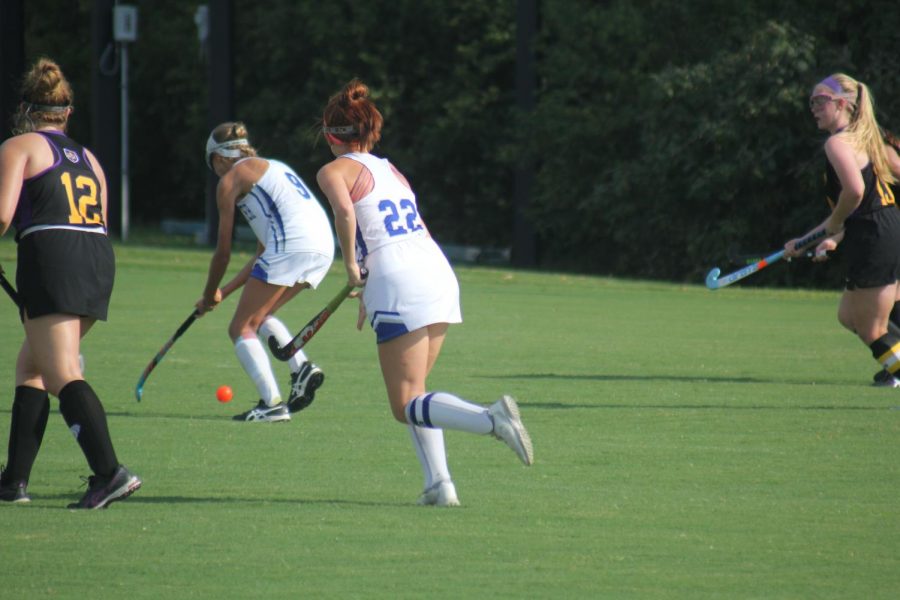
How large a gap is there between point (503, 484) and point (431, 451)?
2.40 ft

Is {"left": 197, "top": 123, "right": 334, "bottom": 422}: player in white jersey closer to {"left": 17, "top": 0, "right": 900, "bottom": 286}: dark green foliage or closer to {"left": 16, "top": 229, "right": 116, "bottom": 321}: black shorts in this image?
{"left": 16, "top": 229, "right": 116, "bottom": 321}: black shorts

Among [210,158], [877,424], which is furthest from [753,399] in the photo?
[210,158]

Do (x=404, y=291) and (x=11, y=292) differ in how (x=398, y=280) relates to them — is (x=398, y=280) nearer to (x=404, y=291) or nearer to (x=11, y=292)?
(x=404, y=291)

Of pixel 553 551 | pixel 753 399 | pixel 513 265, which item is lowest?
pixel 513 265

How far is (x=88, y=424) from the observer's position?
656cm

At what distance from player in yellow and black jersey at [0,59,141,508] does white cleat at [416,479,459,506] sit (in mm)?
1244

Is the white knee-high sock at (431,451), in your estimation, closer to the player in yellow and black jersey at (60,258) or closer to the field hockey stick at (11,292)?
the player in yellow and black jersey at (60,258)

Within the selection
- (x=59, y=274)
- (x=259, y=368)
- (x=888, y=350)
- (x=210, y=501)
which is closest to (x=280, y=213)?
(x=259, y=368)

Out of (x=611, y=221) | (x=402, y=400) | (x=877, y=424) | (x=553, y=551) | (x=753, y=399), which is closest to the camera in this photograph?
(x=553, y=551)

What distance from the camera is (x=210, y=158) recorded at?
9.76 meters

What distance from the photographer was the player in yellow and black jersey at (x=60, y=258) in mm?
6547

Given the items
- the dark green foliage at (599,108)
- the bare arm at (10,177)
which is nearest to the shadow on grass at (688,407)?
the bare arm at (10,177)

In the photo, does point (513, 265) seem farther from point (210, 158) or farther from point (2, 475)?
point (2, 475)

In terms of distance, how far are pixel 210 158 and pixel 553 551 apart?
4.62m
